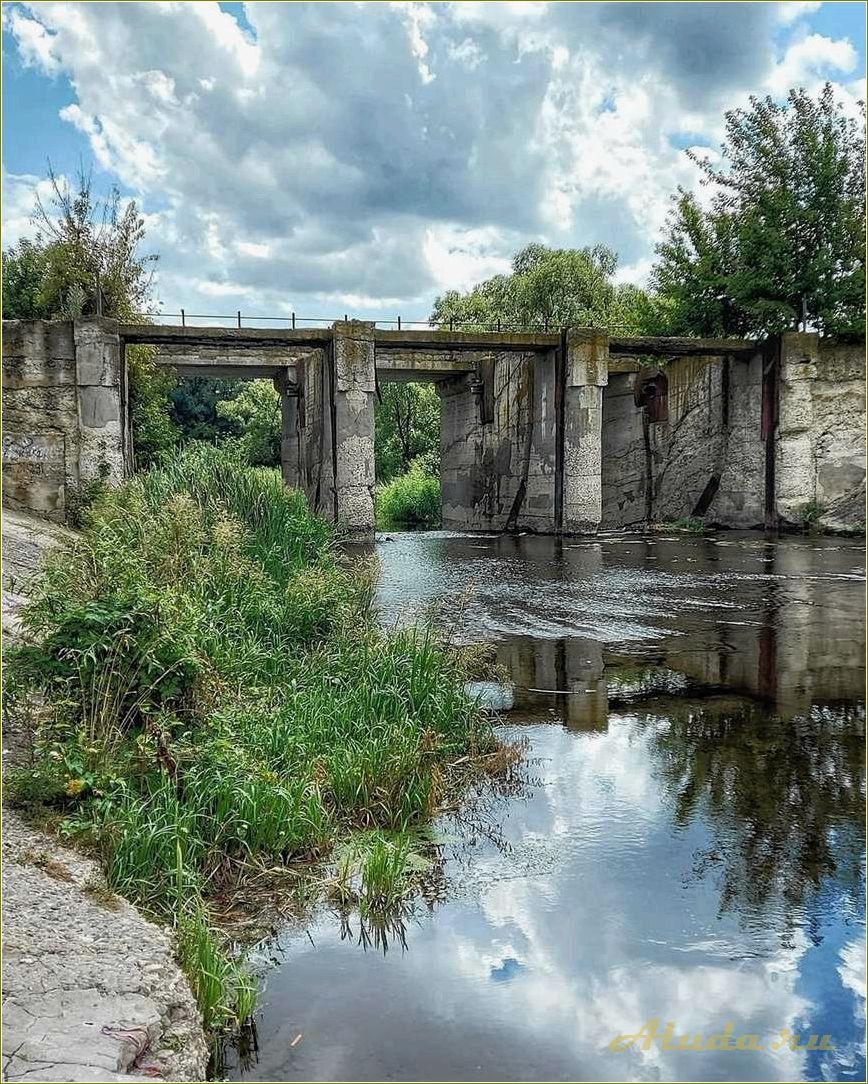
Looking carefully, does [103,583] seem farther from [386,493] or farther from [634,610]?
[386,493]

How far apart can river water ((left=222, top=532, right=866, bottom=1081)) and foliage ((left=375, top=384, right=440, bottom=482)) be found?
1314 inches

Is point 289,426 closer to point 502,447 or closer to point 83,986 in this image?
point 502,447

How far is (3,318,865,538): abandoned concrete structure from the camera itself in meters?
16.9

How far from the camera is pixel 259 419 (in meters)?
43.8

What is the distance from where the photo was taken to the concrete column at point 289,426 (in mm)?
24469

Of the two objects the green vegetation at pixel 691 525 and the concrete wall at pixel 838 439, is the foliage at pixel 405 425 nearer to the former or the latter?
the green vegetation at pixel 691 525


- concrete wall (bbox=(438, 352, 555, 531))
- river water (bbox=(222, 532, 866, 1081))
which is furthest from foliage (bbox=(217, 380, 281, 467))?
river water (bbox=(222, 532, 866, 1081))

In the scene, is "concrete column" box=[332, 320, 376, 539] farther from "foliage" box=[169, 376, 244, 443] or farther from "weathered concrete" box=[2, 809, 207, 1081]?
"foliage" box=[169, 376, 244, 443]

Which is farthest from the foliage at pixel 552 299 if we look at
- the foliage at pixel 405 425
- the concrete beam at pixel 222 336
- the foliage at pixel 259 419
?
the concrete beam at pixel 222 336

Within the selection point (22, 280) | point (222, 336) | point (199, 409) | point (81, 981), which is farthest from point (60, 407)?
point (199, 409)

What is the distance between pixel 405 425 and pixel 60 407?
26.1 meters

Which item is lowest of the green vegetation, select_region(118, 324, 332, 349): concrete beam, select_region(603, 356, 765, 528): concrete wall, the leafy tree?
the green vegetation

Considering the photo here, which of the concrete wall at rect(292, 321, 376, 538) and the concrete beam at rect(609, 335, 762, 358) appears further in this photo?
the concrete beam at rect(609, 335, 762, 358)

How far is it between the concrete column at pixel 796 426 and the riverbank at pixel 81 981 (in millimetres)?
17810
